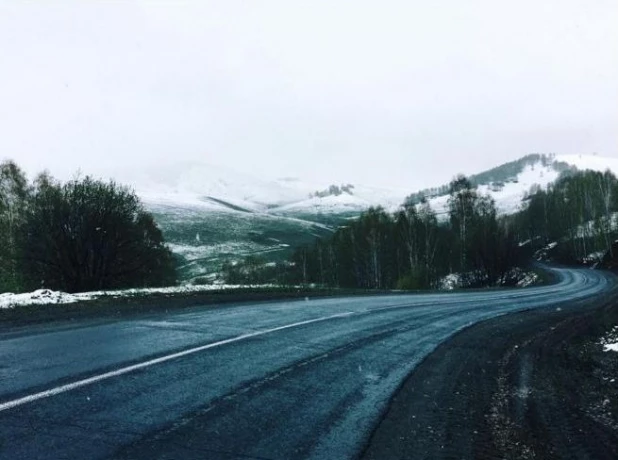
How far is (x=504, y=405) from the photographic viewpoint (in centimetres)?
570

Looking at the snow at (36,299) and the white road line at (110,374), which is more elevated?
the snow at (36,299)

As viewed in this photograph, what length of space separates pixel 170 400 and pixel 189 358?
75.1 inches

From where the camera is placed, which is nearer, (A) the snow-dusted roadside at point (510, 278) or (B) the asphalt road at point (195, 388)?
(B) the asphalt road at point (195, 388)

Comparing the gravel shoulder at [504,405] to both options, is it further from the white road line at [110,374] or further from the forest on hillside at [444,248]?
the forest on hillside at [444,248]

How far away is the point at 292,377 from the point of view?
20.4 ft

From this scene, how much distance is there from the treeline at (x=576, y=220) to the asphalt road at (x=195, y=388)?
221 feet

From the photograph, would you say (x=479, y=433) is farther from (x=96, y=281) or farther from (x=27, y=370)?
(x=96, y=281)

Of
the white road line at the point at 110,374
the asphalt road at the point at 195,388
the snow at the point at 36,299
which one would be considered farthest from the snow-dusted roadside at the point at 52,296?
the white road line at the point at 110,374

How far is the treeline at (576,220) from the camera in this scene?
3063 inches

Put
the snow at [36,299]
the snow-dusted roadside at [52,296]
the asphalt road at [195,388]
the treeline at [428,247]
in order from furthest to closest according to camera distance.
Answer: the treeline at [428,247] → the snow-dusted roadside at [52,296] → the snow at [36,299] → the asphalt road at [195,388]

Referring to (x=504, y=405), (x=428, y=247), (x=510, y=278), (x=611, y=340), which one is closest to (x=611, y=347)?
(x=611, y=340)

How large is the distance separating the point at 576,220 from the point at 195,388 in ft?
338

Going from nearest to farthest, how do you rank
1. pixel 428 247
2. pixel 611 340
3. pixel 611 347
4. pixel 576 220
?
1. pixel 611 347
2. pixel 611 340
3. pixel 428 247
4. pixel 576 220

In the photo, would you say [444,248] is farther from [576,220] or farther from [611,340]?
[611,340]
